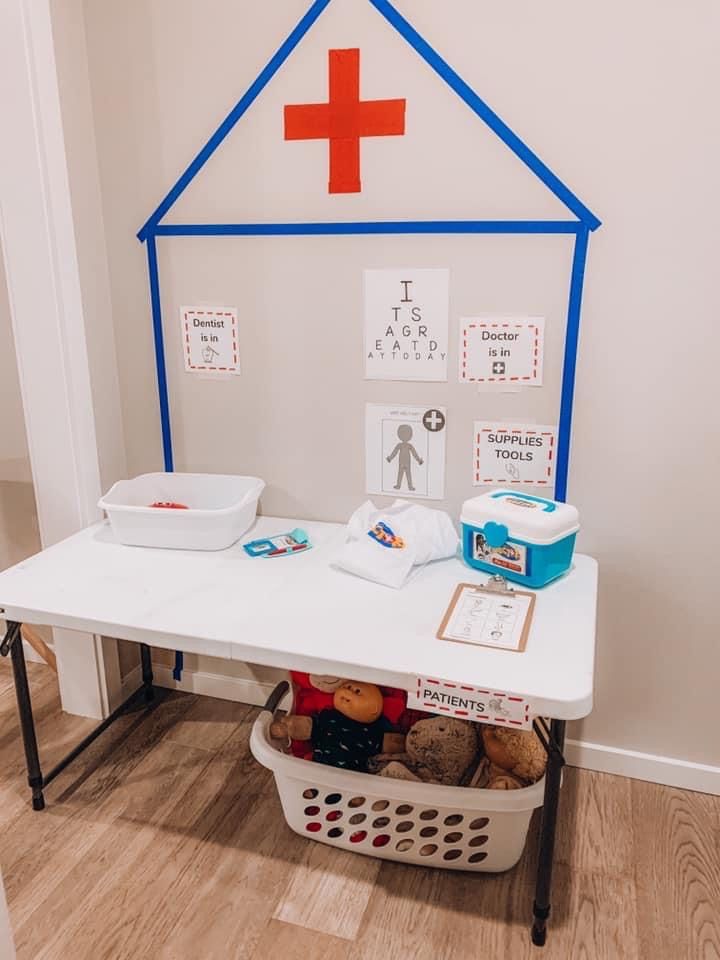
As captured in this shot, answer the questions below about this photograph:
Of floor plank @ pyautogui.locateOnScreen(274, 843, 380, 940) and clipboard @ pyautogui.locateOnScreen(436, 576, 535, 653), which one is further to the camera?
floor plank @ pyautogui.locateOnScreen(274, 843, 380, 940)

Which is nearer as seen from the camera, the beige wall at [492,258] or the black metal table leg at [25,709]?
the beige wall at [492,258]

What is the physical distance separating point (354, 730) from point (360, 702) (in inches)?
2.6

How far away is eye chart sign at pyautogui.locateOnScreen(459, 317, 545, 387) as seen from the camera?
1.74 m

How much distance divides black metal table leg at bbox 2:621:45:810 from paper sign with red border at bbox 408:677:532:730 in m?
0.88

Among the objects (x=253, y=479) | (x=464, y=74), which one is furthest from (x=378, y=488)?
(x=464, y=74)

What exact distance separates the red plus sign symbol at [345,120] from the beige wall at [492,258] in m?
0.03

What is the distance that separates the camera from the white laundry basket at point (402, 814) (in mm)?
1548

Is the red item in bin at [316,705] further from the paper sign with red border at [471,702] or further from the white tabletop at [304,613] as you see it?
the paper sign with red border at [471,702]

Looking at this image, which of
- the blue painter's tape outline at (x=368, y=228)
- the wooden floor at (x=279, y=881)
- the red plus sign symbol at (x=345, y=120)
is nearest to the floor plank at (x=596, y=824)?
the wooden floor at (x=279, y=881)

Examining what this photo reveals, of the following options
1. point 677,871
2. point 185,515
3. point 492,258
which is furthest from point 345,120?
point 677,871

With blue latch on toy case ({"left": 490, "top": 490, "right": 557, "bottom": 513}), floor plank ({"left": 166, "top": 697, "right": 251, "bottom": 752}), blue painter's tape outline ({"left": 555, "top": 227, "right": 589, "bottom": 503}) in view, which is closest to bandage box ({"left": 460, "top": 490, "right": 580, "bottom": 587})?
blue latch on toy case ({"left": 490, "top": 490, "right": 557, "bottom": 513})

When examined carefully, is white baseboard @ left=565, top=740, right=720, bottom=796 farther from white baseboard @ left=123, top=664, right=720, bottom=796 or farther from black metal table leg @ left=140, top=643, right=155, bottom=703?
black metal table leg @ left=140, top=643, right=155, bottom=703

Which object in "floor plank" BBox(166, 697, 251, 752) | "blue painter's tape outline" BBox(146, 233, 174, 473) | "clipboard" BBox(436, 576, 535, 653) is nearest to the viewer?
"clipboard" BBox(436, 576, 535, 653)

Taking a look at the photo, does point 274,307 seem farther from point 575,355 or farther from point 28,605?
point 28,605
